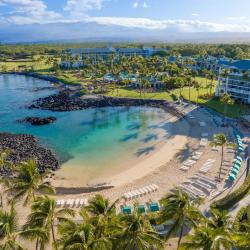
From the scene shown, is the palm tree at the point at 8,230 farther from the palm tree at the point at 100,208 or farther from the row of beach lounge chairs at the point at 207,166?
the row of beach lounge chairs at the point at 207,166

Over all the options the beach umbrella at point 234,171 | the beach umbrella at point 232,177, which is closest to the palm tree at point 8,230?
the beach umbrella at point 232,177

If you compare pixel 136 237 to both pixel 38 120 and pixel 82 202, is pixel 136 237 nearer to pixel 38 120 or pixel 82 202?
pixel 82 202

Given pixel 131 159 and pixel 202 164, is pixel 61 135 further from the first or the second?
pixel 202 164

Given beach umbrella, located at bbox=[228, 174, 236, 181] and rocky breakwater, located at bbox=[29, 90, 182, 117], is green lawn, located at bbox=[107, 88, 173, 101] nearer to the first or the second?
rocky breakwater, located at bbox=[29, 90, 182, 117]

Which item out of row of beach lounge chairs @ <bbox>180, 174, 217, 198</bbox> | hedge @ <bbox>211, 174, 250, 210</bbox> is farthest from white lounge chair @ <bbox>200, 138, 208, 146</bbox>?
hedge @ <bbox>211, 174, 250, 210</bbox>

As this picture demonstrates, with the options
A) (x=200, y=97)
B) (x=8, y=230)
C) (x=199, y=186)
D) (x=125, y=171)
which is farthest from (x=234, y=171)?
(x=200, y=97)

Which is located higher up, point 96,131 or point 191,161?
point 191,161
